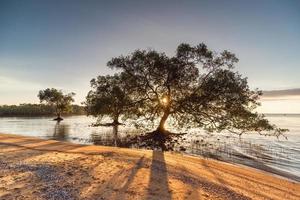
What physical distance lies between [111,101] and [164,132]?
7886 mm

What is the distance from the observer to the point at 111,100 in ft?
106

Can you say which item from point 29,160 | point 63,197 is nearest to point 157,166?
point 63,197

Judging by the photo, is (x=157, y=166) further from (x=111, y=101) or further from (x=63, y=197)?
(x=111, y=101)

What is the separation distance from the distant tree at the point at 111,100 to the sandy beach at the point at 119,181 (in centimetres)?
1730

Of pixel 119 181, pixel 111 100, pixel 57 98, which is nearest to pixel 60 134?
pixel 111 100

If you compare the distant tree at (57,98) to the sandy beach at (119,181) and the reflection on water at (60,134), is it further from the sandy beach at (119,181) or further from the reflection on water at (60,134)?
the sandy beach at (119,181)

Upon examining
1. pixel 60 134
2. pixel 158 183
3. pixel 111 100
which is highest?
pixel 111 100

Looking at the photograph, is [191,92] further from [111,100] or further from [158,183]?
[158,183]

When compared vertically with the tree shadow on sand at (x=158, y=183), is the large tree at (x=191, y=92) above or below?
above

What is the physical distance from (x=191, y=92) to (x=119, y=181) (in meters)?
23.2

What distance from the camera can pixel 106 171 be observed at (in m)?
11.8

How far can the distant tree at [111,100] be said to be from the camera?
32.5 m

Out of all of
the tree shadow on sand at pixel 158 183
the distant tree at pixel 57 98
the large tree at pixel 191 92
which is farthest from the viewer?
the distant tree at pixel 57 98

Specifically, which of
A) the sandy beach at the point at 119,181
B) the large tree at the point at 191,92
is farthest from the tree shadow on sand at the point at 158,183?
the large tree at the point at 191,92
